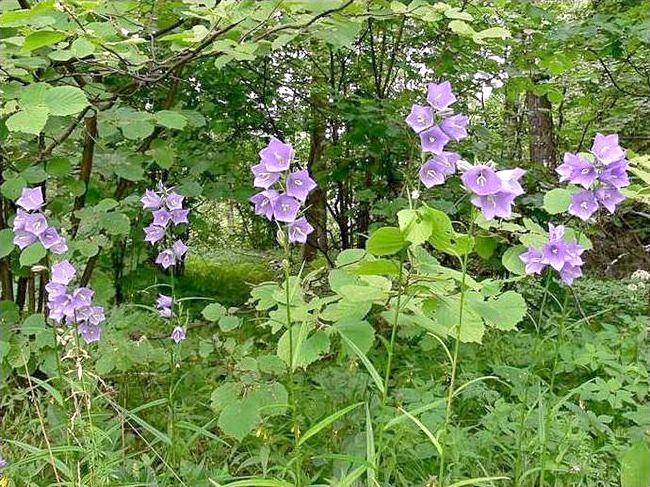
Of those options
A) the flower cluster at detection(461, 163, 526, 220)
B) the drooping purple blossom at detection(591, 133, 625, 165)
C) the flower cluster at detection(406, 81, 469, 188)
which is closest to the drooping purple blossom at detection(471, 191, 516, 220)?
the flower cluster at detection(461, 163, 526, 220)

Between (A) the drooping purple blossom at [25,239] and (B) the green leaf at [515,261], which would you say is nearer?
(B) the green leaf at [515,261]

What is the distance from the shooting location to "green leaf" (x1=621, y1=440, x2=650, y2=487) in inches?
54.2

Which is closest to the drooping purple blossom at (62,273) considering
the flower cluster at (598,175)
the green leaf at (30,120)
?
the green leaf at (30,120)

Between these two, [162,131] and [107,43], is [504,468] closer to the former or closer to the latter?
[107,43]

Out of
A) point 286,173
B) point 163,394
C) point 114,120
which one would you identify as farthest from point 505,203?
point 163,394

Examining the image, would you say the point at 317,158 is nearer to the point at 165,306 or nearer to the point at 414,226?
the point at 165,306

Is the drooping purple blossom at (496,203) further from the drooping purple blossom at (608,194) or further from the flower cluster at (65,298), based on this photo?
the flower cluster at (65,298)

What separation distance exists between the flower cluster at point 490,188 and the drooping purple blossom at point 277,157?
356 mm

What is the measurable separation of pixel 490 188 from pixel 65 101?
3.43ft

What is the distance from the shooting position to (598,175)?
A: 1374mm

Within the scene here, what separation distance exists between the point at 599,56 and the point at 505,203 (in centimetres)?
250

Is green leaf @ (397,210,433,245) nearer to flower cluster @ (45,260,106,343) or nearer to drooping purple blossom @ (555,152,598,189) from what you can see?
drooping purple blossom @ (555,152,598,189)

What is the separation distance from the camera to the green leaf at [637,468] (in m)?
1.38

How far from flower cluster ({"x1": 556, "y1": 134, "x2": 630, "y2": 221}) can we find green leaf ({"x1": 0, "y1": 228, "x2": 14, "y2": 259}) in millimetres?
1862
